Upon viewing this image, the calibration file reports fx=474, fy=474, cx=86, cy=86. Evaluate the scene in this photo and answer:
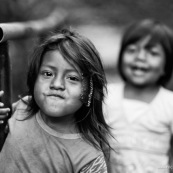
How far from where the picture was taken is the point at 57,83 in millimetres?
2266

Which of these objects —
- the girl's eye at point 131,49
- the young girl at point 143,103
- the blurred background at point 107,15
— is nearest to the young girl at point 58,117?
the young girl at point 143,103

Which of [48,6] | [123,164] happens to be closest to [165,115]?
[123,164]

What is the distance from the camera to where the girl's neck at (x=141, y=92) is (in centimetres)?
362

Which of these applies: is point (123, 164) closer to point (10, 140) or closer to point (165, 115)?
point (165, 115)

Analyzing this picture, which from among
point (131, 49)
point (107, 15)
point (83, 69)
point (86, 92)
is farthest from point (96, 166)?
point (107, 15)

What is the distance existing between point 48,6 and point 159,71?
107 inches

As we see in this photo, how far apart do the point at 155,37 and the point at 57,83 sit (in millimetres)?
1603

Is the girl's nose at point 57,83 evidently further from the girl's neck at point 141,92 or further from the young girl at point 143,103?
the girl's neck at point 141,92

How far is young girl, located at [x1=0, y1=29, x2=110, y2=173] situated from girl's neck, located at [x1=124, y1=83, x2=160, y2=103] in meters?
1.22

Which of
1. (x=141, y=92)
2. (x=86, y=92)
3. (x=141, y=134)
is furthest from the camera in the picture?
(x=141, y=92)

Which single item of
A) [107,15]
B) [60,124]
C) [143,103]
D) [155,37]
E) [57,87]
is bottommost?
[107,15]

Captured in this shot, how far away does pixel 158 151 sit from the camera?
3.48 metres

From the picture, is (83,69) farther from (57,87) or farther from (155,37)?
(155,37)

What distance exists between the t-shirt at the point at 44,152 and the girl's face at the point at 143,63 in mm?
1323
